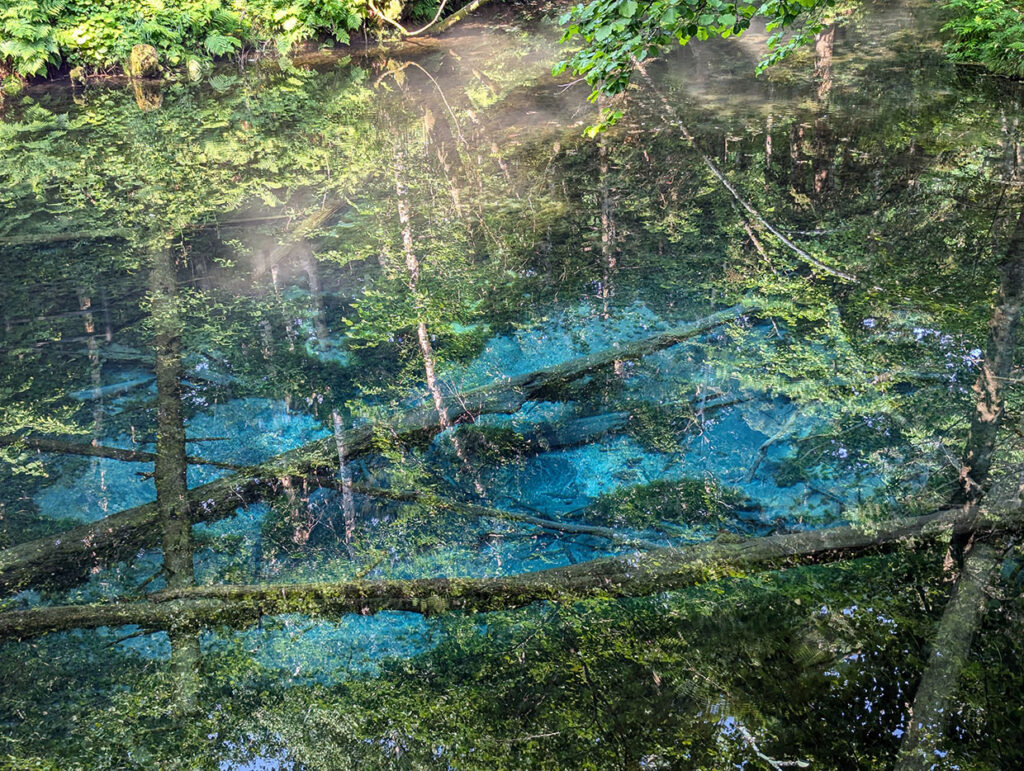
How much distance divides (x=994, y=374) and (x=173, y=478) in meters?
4.41

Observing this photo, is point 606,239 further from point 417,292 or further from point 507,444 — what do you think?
point 507,444

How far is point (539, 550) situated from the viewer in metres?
3.32

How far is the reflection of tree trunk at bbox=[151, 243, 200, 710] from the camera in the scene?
2.86 m

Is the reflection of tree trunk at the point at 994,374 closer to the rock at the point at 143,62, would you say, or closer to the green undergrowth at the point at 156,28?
the green undergrowth at the point at 156,28

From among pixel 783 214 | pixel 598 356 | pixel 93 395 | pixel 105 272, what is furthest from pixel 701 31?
pixel 105 272

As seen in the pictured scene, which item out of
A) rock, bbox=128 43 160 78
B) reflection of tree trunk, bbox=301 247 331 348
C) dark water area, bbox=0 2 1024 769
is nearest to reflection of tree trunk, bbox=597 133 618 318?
dark water area, bbox=0 2 1024 769

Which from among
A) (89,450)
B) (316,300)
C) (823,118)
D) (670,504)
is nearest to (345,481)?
(89,450)

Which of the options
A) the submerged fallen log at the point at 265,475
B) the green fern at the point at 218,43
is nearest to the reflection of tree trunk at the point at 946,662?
the submerged fallen log at the point at 265,475

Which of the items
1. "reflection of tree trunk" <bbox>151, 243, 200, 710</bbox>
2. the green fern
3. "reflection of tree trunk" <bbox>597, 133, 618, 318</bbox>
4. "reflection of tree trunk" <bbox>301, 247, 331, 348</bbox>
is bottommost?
"reflection of tree trunk" <bbox>151, 243, 200, 710</bbox>

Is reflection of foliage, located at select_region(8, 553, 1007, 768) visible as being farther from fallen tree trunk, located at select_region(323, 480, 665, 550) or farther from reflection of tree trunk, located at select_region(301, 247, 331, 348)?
reflection of tree trunk, located at select_region(301, 247, 331, 348)

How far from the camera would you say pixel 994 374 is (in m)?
4.02

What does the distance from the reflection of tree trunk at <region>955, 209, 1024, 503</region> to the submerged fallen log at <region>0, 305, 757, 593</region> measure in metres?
1.36

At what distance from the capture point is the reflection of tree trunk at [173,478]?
286cm

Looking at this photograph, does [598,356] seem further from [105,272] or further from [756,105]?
[756,105]
